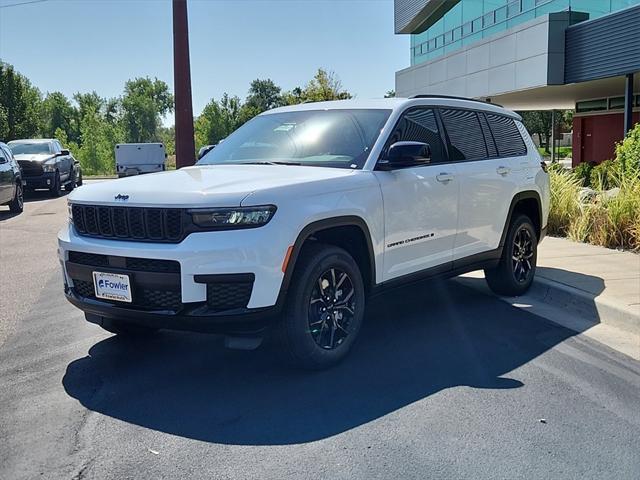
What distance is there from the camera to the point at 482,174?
20.7 feet

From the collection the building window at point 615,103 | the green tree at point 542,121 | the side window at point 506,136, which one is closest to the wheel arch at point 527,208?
the side window at point 506,136

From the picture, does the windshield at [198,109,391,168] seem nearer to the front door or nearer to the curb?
the front door

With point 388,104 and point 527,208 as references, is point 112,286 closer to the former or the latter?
point 388,104

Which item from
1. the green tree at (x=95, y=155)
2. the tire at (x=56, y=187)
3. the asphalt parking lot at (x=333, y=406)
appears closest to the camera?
the asphalt parking lot at (x=333, y=406)

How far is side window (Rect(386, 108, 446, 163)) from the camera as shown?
219 inches

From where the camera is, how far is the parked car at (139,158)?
35.8 metres

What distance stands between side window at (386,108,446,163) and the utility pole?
11162 mm

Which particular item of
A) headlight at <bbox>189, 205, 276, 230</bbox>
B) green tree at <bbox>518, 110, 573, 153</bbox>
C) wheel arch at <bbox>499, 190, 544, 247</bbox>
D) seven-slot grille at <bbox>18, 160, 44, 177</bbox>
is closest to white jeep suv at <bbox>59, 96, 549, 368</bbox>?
headlight at <bbox>189, 205, 276, 230</bbox>

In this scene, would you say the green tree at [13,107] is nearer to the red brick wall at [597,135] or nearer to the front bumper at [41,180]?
the front bumper at [41,180]

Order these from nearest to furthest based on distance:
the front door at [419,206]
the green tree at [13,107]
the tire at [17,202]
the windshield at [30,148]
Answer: the front door at [419,206] < the tire at [17,202] < the windshield at [30,148] < the green tree at [13,107]

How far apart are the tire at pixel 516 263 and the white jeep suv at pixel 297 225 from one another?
254 mm

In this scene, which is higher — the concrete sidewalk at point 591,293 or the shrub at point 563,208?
the shrub at point 563,208

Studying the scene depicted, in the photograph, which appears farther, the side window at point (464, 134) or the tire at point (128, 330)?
the side window at point (464, 134)

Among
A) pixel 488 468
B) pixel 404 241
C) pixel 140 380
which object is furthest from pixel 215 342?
pixel 488 468
